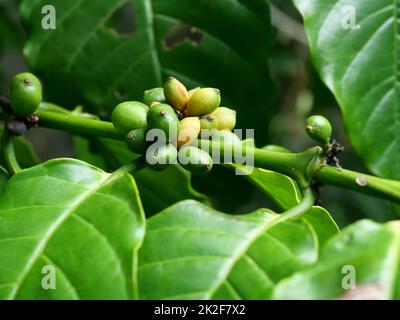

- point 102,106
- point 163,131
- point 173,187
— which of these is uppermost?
point 163,131

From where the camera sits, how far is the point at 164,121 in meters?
1.07

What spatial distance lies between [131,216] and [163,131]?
0.53ft

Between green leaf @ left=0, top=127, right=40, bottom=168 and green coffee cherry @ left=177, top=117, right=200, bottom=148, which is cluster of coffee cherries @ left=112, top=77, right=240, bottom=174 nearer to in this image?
green coffee cherry @ left=177, top=117, right=200, bottom=148

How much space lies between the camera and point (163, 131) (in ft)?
3.53

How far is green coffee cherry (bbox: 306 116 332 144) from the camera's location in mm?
1140

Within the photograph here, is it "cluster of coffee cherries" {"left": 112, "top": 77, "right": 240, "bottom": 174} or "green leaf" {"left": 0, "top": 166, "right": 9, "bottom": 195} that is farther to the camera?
"green leaf" {"left": 0, "top": 166, "right": 9, "bottom": 195}

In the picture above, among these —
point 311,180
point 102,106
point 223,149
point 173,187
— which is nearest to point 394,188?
point 311,180

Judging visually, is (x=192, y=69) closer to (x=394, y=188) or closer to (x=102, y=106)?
(x=102, y=106)

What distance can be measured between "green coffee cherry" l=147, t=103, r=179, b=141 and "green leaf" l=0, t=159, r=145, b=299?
9cm

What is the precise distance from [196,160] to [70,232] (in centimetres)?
23

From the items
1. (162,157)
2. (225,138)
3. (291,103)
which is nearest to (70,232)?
(162,157)

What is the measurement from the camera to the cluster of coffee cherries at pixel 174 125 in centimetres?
108

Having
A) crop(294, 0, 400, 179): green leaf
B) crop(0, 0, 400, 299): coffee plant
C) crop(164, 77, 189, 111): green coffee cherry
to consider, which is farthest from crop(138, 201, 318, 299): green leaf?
crop(294, 0, 400, 179): green leaf
